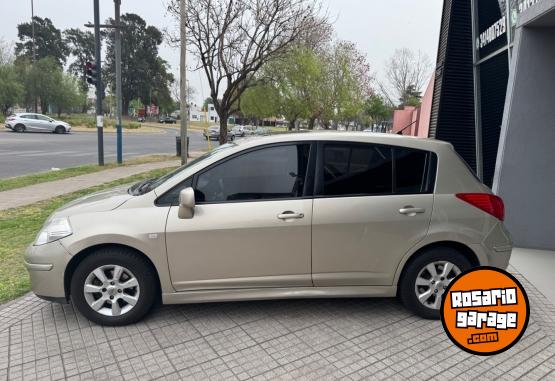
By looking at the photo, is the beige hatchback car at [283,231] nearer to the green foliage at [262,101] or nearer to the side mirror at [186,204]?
the side mirror at [186,204]

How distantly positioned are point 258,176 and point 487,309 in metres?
1.94

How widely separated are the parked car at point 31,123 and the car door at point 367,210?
33.7m

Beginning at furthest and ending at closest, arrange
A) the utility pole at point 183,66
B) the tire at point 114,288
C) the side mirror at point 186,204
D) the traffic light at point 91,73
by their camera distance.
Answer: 1. the traffic light at point 91,73
2. the utility pole at point 183,66
3. the tire at point 114,288
4. the side mirror at point 186,204

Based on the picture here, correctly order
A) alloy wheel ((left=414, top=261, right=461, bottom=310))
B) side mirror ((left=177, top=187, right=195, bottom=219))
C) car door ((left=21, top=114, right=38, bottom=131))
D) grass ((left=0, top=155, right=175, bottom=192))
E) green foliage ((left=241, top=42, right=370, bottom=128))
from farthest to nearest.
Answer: car door ((left=21, top=114, right=38, bottom=131)) → green foliage ((left=241, top=42, right=370, bottom=128)) → grass ((left=0, top=155, right=175, bottom=192)) → alloy wheel ((left=414, top=261, right=461, bottom=310)) → side mirror ((left=177, top=187, right=195, bottom=219))

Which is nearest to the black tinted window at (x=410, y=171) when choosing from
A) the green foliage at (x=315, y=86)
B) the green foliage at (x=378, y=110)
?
the green foliage at (x=315, y=86)

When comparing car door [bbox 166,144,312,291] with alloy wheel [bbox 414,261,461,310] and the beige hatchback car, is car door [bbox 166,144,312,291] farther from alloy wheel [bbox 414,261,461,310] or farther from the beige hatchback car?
alloy wheel [bbox 414,261,461,310]

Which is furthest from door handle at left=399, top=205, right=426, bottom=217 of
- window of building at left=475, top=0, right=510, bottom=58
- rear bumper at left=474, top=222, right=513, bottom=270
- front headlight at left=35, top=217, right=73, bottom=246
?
window of building at left=475, top=0, right=510, bottom=58

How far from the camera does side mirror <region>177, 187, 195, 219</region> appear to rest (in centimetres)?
315

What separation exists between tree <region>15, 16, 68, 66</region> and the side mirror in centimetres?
8212

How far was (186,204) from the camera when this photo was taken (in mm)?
3158

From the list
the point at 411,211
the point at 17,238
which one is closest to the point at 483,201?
the point at 411,211

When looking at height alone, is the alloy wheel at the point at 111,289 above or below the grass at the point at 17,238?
above

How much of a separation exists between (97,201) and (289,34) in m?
13.5

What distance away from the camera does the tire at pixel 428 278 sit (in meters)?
3.46
